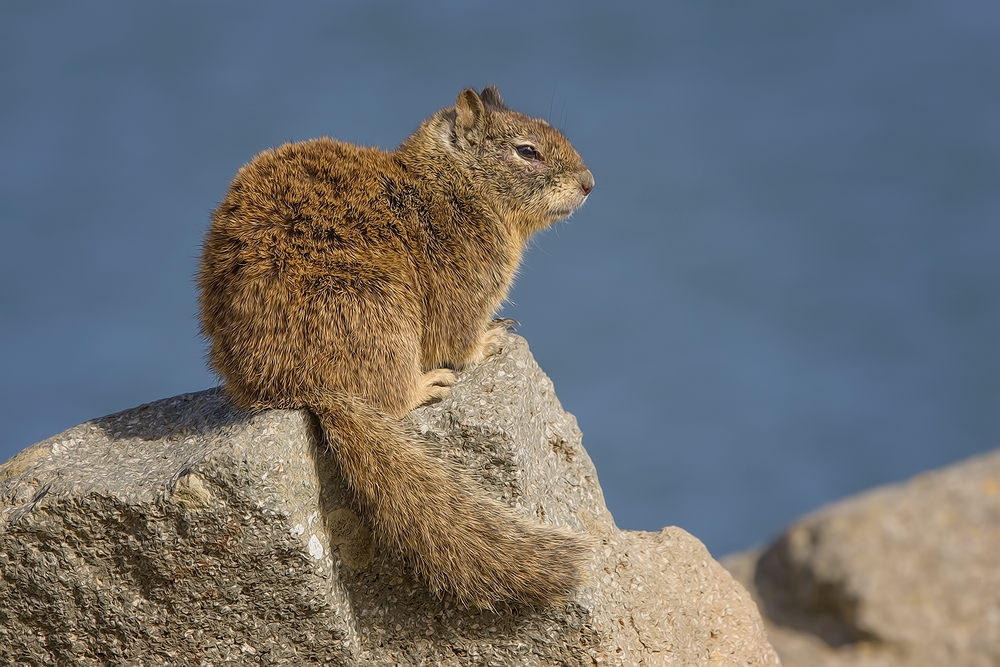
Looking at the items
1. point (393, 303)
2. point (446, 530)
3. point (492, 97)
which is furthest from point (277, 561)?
point (492, 97)

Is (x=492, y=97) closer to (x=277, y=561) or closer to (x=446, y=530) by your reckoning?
(x=446, y=530)

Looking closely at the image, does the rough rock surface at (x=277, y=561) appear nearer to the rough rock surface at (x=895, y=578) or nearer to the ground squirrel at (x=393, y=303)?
the ground squirrel at (x=393, y=303)

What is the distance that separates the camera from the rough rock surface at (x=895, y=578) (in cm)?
833

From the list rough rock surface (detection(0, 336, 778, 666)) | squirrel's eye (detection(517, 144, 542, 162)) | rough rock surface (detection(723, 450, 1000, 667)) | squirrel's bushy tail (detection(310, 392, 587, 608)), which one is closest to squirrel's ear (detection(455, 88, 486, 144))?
squirrel's eye (detection(517, 144, 542, 162))

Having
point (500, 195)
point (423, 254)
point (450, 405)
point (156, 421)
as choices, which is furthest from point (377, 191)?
point (156, 421)

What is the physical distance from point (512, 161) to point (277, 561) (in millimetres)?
2611

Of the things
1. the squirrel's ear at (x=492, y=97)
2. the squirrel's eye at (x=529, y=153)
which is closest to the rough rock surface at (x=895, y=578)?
the squirrel's eye at (x=529, y=153)

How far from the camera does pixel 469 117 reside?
5.50m

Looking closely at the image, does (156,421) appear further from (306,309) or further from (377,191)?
(377,191)

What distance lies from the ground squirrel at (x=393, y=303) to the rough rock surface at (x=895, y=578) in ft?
16.4

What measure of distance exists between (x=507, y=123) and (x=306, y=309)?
1.83 m

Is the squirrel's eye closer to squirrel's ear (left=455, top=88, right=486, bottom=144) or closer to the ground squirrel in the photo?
the ground squirrel

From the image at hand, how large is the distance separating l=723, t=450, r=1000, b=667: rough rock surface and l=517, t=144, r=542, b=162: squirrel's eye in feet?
17.4

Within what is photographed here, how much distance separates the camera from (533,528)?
439cm
